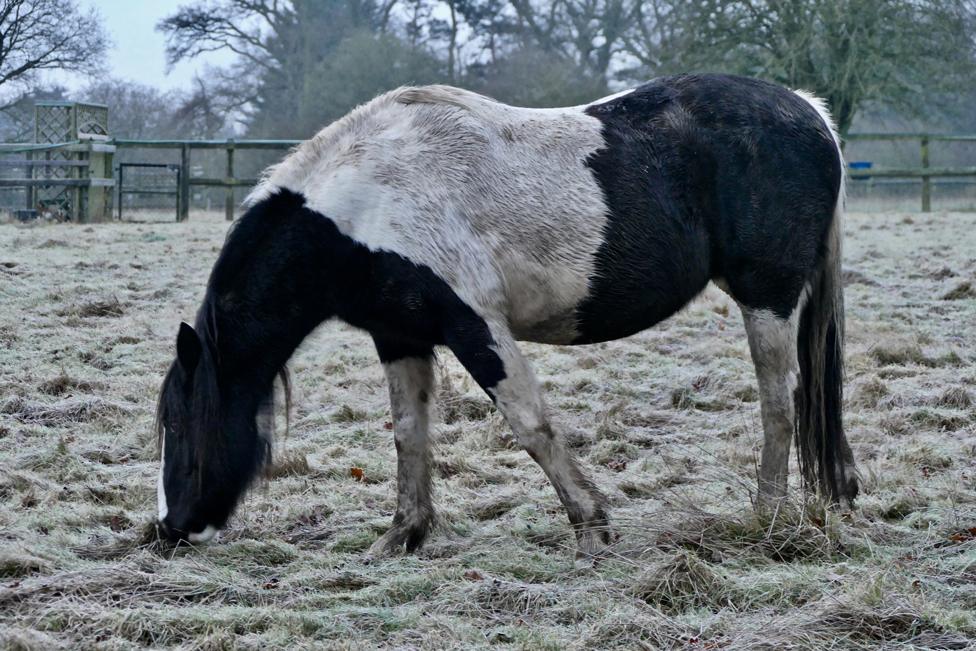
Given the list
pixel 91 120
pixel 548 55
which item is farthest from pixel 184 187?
Result: pixel 548 55

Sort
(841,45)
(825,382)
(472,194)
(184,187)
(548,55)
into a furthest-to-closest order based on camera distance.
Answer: (548,55) → (841,45) → (184,187) → (825,382) → (472,194)

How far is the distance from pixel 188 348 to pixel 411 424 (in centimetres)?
95

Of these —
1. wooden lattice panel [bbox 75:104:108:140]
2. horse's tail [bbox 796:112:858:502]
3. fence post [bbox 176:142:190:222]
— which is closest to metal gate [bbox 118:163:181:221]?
fence post [bbox 176:142:190:222]

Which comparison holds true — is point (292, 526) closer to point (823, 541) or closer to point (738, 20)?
point (823, 541)

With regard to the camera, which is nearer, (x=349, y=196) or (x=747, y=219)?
(x=349, y=196)

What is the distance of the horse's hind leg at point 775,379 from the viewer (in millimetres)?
4082

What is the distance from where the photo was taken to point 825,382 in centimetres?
428

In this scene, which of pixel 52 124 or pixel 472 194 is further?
pixel 52 124

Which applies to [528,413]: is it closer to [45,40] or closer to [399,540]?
[399,540]

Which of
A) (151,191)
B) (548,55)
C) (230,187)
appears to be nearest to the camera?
(230,187)

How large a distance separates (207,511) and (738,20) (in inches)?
751

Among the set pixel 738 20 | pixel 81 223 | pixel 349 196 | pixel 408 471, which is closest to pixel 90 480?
pixel 408 471

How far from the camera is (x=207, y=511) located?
3.75m

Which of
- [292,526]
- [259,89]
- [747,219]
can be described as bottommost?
[292,526]
